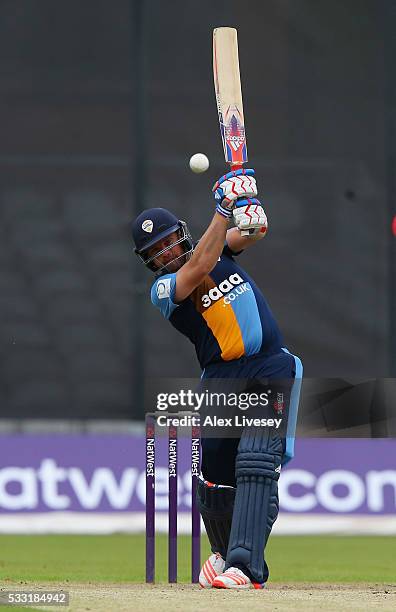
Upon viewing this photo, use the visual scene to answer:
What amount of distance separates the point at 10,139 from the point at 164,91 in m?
1.26

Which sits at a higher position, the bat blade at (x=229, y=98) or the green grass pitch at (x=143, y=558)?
the bat blade at (x=229, y=98)

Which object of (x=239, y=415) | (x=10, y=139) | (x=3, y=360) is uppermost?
(x=10, y=139)

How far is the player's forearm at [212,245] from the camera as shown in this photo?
5492mm

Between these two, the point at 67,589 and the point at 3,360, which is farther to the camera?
the point at 3,360

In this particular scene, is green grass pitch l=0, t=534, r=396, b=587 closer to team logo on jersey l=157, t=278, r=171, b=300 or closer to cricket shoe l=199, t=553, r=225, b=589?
cricket shoe l=199, t=553, r=225, b=589

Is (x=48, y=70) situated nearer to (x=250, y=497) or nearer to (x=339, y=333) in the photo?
(x=339, y=333)

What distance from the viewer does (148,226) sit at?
18.8 ft

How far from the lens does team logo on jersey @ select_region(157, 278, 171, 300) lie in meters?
5.66

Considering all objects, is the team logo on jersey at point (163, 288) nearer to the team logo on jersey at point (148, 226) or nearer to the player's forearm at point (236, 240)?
the team logo on jersey at point (148, 226)

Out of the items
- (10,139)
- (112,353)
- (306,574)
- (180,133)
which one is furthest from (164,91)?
(306,574)

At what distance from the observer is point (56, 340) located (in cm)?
1152

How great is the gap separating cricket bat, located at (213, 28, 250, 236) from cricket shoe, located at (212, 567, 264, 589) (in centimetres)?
158

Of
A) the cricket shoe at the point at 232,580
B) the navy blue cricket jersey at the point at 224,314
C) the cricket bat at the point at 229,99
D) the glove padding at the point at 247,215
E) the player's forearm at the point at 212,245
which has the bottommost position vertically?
the cricket shoe at the point at 232,580

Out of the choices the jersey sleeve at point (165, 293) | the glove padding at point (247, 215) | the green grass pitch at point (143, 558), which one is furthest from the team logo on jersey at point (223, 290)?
the green grass pitch at point (143, 558)
